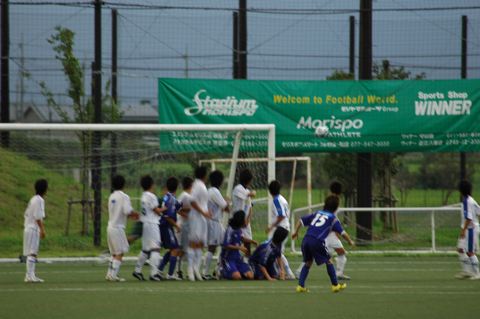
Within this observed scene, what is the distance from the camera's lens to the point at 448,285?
16688mm

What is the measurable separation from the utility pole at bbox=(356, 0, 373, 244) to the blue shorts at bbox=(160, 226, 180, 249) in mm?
8507

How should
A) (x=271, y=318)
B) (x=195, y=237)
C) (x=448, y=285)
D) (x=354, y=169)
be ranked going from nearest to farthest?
(x=271, y=318)
(x=448, y=285)
(x=195, y=237)
(x=354, y=169)

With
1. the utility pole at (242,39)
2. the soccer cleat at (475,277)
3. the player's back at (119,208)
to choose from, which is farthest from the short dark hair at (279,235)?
the utility pole at (242,39)

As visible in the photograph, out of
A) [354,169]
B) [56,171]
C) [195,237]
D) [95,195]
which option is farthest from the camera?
[354,169]

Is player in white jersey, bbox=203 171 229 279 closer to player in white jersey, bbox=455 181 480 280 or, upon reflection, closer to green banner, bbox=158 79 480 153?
player in white jersey, bbox=455 181 480 280

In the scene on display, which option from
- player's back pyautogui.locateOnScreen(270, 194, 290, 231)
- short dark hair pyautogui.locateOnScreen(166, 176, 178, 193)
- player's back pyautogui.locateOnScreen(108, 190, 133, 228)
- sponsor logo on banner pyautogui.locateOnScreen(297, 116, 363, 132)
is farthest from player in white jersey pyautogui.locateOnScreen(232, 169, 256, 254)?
sponsor logo on banner pyautogui.locateOnScreen(297, 116, 363, 132)

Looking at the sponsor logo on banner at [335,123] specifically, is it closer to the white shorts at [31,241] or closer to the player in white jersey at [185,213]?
the player in white jersey at [185,213]

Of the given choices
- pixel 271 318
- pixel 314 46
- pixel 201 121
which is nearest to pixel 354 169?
pixel 314 46

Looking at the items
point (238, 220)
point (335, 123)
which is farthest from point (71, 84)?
point (238, 220)

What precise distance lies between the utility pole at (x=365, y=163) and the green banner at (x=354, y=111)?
0.60 metres

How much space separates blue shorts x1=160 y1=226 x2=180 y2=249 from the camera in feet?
60.7

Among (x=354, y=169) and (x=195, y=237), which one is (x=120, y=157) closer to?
A: (x=195, y=237)

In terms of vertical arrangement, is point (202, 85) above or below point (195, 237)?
above

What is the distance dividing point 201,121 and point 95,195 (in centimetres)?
311
